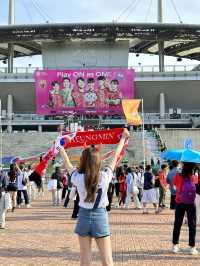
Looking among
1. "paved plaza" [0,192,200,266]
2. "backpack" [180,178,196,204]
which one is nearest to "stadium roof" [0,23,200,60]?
"paved plaza" [0,192,200,266]

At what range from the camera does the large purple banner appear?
6419 cm

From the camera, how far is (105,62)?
71.4m

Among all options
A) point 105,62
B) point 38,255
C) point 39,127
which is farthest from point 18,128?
point 38,255

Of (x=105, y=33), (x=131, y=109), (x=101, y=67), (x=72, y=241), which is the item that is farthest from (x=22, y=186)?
(x=101, y=67)

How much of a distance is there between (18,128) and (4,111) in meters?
3.83

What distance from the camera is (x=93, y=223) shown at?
5676mm

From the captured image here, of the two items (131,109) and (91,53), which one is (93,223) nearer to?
(131,109)

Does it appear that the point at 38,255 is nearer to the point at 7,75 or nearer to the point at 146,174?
the point at 146,174

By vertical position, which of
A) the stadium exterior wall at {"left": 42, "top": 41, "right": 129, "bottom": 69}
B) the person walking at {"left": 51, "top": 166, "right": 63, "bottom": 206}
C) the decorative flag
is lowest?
the person walking at {"left": 51, "top": 166, "right": 63, "bottom": 206}

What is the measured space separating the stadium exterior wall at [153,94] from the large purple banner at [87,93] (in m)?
3.73

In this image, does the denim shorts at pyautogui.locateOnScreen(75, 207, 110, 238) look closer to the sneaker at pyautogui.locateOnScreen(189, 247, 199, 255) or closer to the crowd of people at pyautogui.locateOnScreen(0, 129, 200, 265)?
the crowd of people at pyautogui.locateOnScreen(0, 129, 200, 265)

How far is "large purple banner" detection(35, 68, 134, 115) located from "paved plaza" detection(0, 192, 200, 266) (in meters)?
47.9

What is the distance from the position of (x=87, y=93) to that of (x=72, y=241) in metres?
53.9

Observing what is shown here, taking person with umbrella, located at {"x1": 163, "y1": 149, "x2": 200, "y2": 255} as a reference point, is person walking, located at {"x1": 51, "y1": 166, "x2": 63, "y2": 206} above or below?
below
